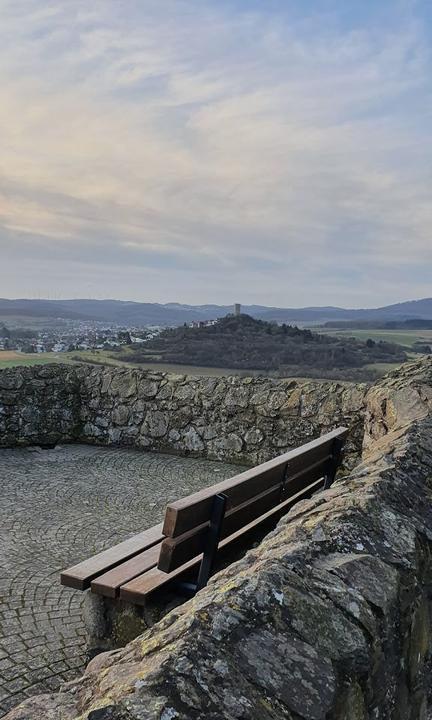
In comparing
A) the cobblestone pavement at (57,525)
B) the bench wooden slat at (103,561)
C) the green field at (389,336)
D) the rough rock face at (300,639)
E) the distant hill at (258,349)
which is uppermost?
the green field at (389,336)

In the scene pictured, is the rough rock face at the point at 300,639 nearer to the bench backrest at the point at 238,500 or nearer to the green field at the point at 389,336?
the bench backrest at the point at 238,500

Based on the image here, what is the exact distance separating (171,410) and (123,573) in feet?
16.6

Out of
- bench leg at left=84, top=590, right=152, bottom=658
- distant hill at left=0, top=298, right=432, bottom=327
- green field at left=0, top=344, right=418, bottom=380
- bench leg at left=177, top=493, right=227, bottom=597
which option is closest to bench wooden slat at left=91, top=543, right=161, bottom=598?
bench leg at left=84, top=590, right=152, bottom=658

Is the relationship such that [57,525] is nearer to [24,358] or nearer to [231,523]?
[231,523]

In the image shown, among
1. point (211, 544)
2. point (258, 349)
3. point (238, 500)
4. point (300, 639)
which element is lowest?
point (211, 544)

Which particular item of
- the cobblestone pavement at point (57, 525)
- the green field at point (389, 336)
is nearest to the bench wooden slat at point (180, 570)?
the cobblestone pavement at point (57, 525)

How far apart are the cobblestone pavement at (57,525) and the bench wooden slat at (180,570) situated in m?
0.59

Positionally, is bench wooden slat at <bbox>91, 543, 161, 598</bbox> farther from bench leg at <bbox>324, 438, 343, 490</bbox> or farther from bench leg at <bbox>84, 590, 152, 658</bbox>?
bench leg at <bbox>324, 438, 343, 490</bbox>

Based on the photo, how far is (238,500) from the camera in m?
3.54

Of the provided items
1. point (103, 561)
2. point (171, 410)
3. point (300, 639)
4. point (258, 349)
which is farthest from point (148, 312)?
point (300, 639)

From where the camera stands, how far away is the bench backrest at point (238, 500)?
10.1ft

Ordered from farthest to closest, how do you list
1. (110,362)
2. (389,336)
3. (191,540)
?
(389,336)
(110,362)
(191,540)

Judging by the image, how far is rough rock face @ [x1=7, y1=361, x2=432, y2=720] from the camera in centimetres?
139

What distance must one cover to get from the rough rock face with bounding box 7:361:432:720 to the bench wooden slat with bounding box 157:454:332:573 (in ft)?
2.49
